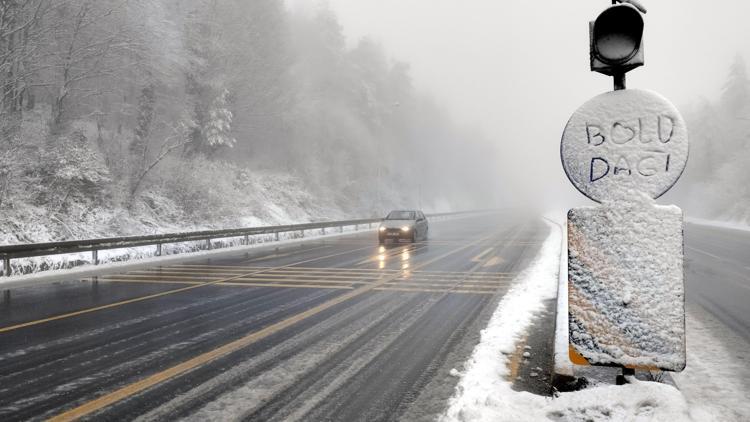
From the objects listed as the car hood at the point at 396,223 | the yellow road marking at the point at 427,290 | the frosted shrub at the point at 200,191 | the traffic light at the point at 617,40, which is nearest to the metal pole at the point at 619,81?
the traffic light at the point at 617,40

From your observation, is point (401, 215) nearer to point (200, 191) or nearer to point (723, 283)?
point (200, 191)

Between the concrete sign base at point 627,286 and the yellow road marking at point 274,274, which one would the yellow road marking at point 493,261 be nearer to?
the yellow road marking at point 274,274

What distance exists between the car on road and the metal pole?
63.5 ft

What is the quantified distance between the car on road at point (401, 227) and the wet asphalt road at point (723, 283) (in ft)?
36.8

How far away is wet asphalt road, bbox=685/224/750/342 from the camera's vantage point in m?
8.23

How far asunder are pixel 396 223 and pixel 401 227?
1.47 ft

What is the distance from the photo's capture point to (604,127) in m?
3.51

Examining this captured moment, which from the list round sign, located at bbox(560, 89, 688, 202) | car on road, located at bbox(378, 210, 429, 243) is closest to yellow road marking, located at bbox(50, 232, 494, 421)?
round sign, located at bbox(560, 89, 688, 202)

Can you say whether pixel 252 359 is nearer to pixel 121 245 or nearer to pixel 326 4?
pixel 121 245

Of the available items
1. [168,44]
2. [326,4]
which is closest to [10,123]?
[168,44]

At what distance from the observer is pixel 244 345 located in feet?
20.5

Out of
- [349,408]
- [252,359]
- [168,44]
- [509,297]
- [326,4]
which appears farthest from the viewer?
[326,4]

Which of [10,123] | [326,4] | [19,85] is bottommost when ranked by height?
[10,123]

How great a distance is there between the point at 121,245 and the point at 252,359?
1341cm
